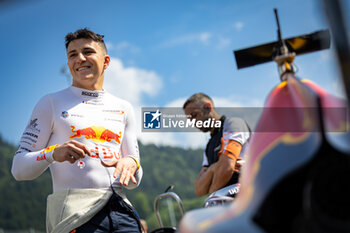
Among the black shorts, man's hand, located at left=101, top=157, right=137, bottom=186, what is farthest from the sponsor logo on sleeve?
the black shorts

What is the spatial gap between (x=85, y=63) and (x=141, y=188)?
335ft

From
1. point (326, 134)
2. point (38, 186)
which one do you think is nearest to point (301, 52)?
point (326, 134)

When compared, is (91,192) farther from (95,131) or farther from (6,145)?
(6,145)

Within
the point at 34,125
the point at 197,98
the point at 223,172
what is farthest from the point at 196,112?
the point at 34,125

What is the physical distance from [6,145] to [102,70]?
98.6m

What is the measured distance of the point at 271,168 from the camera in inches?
41.3

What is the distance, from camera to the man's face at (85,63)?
2531 mm

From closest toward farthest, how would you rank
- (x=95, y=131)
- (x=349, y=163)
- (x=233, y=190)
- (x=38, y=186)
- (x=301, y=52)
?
(x=349, y=163), (x=301, y=52), (x=95, y=131), (x=233, y=190), (x=38, y=186)

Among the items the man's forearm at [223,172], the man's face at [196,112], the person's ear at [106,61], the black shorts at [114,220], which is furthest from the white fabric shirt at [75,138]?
the man's face at [196,112]

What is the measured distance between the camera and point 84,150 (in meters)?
1.97

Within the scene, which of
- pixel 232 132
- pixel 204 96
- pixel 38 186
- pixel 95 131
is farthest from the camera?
pixel 38 186

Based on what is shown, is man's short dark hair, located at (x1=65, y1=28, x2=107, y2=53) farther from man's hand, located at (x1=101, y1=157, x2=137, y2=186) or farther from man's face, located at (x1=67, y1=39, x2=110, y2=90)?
man's hand, located at (x1=101, y1=157, x2=137, y2=186)

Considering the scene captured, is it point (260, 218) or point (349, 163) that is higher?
point (349, 163)

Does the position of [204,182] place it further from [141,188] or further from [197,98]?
[141,188]
